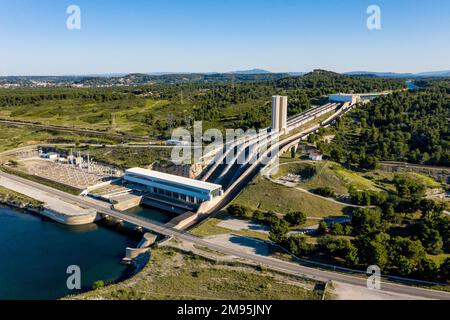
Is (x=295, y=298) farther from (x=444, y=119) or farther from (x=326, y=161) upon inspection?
(x=444, y=119)

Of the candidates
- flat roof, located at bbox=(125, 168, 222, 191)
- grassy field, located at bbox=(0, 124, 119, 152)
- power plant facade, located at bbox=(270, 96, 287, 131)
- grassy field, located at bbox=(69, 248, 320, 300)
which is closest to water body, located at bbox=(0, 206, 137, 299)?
grassy field, located at bbox=(69, 248, 320, 300)

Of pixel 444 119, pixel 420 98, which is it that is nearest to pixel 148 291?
pixel 444 119

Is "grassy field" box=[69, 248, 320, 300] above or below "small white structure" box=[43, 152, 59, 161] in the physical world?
below

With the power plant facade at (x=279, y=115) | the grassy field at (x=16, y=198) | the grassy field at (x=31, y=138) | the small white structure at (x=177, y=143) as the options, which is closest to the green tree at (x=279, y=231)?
the grassy field at (x=16, y=198)

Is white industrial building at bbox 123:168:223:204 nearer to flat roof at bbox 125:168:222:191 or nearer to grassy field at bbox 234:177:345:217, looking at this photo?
flat roof at bbox 125:168:222:191

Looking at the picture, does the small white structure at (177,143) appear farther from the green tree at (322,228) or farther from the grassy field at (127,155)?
the green tree at (322,228)

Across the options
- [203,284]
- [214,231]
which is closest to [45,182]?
[214,231]
